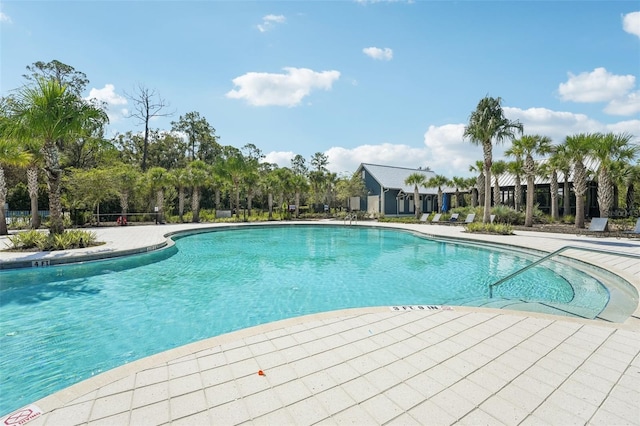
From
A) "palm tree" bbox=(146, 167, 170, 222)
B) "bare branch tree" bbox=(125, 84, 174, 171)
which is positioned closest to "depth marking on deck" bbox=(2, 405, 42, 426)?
"palm tree" bbox=(146, 167, 170, 222)

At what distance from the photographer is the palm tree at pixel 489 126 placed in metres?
15.8

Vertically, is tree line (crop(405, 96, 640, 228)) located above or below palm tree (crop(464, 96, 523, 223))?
below

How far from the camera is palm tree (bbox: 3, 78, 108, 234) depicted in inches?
361

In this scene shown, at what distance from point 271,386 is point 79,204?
69.5 feet

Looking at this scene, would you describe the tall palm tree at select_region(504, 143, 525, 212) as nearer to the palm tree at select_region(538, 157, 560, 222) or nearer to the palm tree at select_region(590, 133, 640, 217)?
the palm tree at select_region(538, 157, 560, 222)

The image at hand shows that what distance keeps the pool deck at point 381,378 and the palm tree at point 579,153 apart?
13905 mm

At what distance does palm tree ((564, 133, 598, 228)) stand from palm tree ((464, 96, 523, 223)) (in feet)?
7.60

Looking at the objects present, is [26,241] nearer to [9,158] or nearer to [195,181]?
[9,158]

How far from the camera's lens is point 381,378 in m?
2.60

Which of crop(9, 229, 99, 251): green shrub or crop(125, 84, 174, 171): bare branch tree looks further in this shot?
crop(125, 84, 174, 171): bare branch tree

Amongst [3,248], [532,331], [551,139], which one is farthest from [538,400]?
[551,139]

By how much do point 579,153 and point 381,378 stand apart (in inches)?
683

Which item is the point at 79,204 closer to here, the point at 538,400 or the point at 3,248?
the point at 3,248

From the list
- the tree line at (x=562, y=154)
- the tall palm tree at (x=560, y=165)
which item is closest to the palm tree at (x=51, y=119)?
the tree line at (x=562, y=154)
